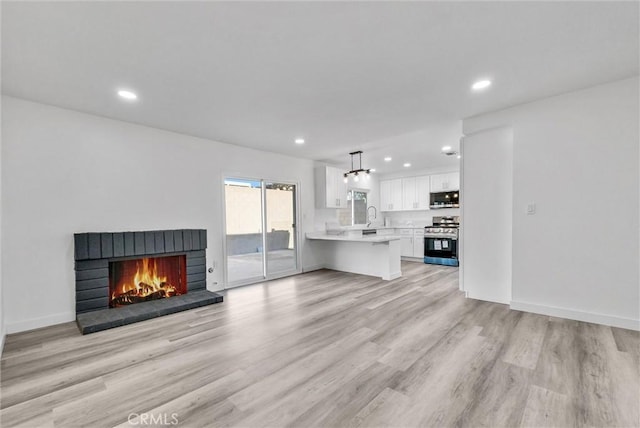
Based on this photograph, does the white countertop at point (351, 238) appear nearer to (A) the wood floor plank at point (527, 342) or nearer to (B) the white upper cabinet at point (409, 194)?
(B) the white upper cabinet at point (409, 194)

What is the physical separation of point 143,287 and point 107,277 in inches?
22.4

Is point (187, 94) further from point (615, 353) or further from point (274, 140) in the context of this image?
point (615, 353)

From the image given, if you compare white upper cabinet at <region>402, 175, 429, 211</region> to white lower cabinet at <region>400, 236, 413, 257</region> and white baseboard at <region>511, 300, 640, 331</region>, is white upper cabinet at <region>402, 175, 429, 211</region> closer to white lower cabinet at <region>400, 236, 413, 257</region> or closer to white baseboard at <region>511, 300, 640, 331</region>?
white lower cabinet at <region>400, 236, 413, 257</region>

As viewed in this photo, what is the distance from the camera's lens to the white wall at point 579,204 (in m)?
2.88

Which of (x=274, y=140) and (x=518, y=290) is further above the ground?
(x=274, y=140)

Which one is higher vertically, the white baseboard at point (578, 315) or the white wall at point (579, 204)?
the white wall at point (579, 204)

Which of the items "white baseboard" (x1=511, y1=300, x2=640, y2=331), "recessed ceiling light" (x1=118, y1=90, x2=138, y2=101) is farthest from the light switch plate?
"recessed ceiling light" (x1=118, y1=90, x2=138, y2=101)

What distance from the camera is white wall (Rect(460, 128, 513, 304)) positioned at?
3.70 metres

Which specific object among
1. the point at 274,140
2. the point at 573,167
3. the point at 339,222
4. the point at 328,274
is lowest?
the point at 328,274

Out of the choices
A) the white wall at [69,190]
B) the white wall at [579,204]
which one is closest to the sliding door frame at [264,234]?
the white wall at [69,190]

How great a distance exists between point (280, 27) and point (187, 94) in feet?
5.05

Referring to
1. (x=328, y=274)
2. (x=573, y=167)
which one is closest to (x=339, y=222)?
(x=328, y=274)

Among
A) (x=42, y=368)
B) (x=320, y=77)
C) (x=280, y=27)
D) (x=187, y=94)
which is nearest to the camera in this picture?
(x=280, y=27)

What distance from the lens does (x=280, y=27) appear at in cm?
197
